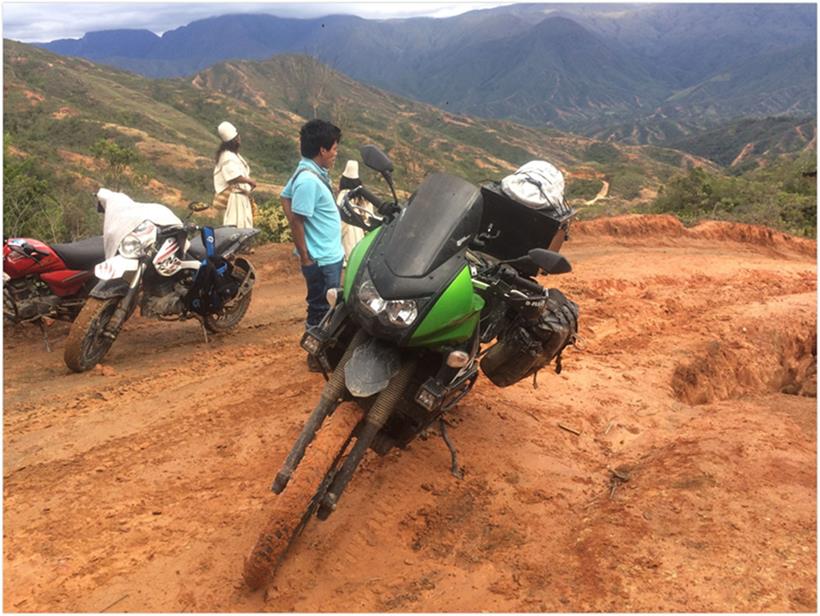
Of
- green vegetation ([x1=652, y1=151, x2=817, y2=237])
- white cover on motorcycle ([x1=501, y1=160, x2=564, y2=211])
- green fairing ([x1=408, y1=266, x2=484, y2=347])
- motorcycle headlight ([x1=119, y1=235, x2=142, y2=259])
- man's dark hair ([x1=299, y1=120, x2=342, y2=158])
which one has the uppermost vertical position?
white cover on motorcycle ([x1=501, y1=160, x2=564, y2=211])

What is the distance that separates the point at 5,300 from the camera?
552cm

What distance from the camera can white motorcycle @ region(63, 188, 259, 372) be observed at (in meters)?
5.22

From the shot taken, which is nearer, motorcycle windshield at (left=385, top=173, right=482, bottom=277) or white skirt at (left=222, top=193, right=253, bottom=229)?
motorcycle windshield at (left=385, top=173, right=482, bottom=277)

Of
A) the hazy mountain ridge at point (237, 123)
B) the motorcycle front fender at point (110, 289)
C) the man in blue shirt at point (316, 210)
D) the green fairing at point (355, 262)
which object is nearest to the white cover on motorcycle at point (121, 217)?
the motorcycle front fender at point (110, 289)

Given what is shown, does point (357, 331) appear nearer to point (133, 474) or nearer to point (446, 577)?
point (446, 577)

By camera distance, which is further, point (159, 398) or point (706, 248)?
point (706, 248)

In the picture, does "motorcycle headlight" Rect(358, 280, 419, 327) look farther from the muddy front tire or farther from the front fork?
the front fork

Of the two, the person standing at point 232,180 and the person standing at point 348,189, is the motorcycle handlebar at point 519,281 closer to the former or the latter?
the person standing at point 348,189

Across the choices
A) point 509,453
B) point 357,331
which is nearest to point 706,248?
point 509,453

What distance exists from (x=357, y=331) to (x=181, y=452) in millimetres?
1681

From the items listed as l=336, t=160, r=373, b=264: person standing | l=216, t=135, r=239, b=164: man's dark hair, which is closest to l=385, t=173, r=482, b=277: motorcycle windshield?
l=336, t=160, r=373, b=264: person standing

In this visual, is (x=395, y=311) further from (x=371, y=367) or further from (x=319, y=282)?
(x=319, y=282)

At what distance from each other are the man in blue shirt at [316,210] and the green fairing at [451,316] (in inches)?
88.0

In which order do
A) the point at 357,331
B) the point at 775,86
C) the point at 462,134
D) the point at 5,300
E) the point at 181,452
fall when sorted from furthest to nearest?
1. the point at 775,86
2. the point at 462,134
3. the point at 5,300
4. the point at 181,452
5. the point at 357,331
